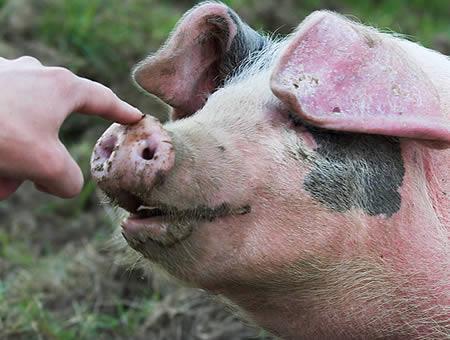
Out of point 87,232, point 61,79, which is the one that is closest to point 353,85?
point 61,79

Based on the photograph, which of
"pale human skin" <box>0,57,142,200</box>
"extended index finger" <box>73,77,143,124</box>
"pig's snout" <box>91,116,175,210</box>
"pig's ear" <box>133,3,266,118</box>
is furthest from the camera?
"pig's ear" <box>133,3,266,118</box>

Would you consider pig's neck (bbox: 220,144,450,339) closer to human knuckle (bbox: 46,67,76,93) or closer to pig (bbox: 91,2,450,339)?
pig (bbox: 91,2,450,339)

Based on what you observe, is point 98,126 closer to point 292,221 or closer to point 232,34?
point 232,34

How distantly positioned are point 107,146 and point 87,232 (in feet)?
7.07

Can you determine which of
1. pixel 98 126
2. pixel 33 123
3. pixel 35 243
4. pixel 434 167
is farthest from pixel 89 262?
pixel 33 123

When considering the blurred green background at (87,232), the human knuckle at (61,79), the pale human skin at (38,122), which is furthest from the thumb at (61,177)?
the blurred green background at (87,232)

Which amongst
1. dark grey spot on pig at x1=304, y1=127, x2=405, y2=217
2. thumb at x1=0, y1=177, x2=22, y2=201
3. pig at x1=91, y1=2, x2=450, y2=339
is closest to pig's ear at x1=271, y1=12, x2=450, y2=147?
pig at x1=91, y1=2, x2=450, y2=339

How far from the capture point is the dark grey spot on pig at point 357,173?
237cm

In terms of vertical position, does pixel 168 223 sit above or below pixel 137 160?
below

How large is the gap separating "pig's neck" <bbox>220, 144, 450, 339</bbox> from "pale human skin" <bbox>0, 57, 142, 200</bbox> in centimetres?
59

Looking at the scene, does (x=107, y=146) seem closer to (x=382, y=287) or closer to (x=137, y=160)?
(x=137, y=160)

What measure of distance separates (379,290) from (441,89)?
1.66 ft

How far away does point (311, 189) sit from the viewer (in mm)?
2354

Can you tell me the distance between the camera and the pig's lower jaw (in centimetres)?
223
